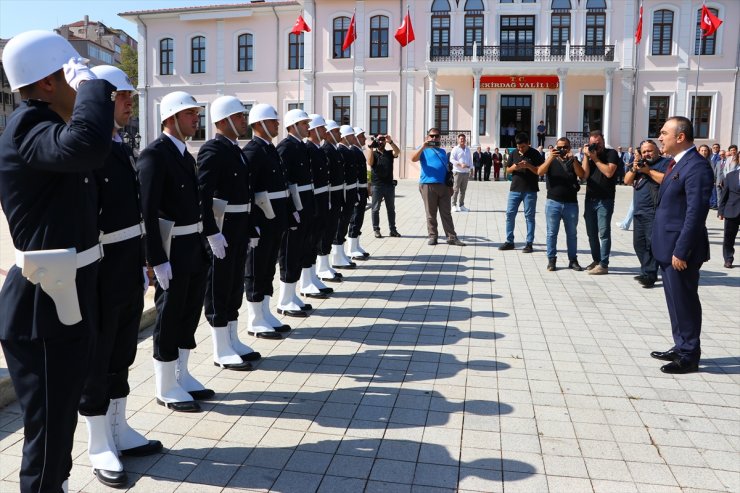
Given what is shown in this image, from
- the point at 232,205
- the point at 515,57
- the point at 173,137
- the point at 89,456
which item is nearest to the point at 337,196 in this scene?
the point at 232,205

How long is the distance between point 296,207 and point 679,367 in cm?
413

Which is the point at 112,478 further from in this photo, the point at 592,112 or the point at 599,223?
the point at 592,112

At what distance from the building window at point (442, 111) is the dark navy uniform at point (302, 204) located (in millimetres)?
31134

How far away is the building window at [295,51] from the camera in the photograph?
132 feet

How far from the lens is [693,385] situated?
543 centimetres

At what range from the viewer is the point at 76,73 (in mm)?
2732

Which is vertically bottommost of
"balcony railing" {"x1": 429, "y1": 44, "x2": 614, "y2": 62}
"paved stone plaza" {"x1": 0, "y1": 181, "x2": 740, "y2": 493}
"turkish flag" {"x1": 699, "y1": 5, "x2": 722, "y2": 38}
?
"paved stone plaza" {"x1": 0, "y1": 181, "x2": 740, "y2": 493}

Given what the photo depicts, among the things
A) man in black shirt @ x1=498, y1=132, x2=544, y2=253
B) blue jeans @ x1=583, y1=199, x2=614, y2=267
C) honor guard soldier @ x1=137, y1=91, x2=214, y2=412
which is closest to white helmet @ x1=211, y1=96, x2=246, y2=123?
honor guard soldier @ x1=137, y1=91, x2=214, y2=412

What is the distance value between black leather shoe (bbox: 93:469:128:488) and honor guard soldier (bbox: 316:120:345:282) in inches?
224

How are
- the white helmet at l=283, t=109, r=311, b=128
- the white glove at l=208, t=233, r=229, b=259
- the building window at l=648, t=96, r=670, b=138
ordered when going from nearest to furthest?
the white glove at l=208, t=233, r=229, b=259, the white helmet at l=283, t=109, r=311, b=128, the building window at l=648, t=96, r=670, b=138

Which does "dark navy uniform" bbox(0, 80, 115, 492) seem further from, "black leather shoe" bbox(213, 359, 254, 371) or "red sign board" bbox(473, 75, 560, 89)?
"red sign board" bbox(473, 75, 560, 89)

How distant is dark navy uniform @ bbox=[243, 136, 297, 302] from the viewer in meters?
6.27

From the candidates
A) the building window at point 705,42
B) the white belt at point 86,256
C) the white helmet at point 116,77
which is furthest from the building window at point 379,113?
the white belt at point 86,256

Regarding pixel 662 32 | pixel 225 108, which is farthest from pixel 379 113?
pixel 225 108
